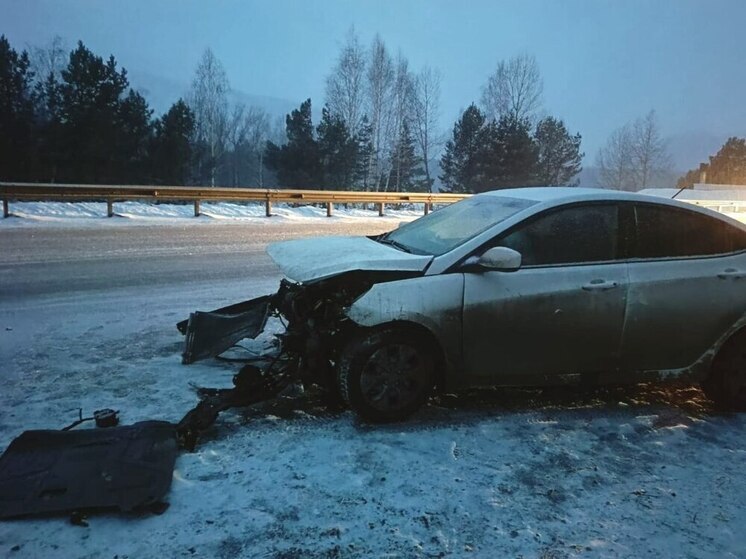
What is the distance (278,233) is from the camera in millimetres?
16344

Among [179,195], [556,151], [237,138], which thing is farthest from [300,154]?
[237,138]

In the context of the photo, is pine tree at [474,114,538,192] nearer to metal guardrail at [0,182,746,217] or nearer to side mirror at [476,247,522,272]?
metal guardrail at [0,182,746,217]

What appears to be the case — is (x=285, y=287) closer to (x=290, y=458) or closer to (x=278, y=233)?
(x=290, y=458)

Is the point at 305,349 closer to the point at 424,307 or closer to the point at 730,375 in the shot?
the point at 424,307

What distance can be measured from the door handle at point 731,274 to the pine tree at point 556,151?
44.9 m

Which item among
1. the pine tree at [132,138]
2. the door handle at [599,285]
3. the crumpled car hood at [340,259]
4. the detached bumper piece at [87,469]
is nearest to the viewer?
the detached bumper piece at [87,469]

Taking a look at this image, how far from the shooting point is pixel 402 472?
3.55m

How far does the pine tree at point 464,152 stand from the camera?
1661 inches

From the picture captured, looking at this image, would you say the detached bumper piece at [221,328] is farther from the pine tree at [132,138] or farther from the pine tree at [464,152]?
the pine tree at [464,152]

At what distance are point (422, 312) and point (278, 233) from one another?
502 inches

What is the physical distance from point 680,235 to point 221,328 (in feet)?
13.0

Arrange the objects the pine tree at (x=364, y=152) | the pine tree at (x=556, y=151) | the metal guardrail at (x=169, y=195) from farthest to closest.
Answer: the pine tree at (x=556, y=151) < the pine tree at (x=364, y=152) < the metal guardrail at (x=169, y=195)

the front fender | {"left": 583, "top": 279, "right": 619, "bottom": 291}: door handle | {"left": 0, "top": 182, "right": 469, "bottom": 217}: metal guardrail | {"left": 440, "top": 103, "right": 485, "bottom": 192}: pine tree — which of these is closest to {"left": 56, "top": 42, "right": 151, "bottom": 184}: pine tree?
{"left": 0, "top": 182, "right": 469, "bottom": 217}: metal guardrail

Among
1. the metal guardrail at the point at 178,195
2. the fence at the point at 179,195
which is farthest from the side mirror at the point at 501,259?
the fence at the point at 179,195
